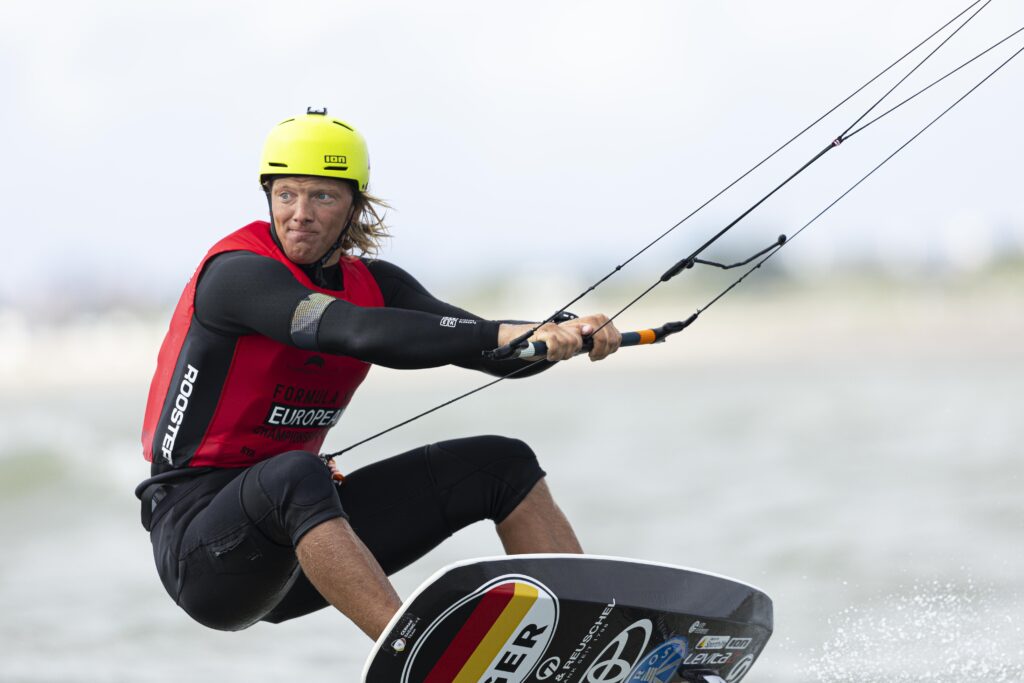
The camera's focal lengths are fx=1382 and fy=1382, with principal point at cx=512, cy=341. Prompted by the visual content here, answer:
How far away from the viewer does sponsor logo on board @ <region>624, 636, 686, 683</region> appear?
3719 mm

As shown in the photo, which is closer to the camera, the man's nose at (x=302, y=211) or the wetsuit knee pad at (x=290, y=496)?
the wetsuit knee pad at (x=290, y=496)

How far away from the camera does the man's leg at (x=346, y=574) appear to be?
3.33 meters

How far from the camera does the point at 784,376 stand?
39.2 m

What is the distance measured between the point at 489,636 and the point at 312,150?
1.40m

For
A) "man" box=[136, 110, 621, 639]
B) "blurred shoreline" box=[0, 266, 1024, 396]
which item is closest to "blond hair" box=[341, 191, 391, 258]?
"man" box=[136, 110, 621, 639]

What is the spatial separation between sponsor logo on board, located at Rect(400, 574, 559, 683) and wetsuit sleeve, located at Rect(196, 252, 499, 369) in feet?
1.99

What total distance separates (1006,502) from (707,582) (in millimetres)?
6291

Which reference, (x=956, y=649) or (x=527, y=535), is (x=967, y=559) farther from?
(x=527, y=535)

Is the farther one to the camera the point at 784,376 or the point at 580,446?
the point at 784,376

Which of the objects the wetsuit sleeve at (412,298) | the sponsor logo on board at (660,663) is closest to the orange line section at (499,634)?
the sponsor logo on board at (660,663)

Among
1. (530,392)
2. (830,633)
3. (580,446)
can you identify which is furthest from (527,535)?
(530,392)

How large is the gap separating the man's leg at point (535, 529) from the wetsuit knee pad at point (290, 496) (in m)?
0.59

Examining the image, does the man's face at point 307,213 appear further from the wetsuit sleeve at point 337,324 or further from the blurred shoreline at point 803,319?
the blurred shoreline at point 803,319

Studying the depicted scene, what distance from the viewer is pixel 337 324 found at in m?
3.39
